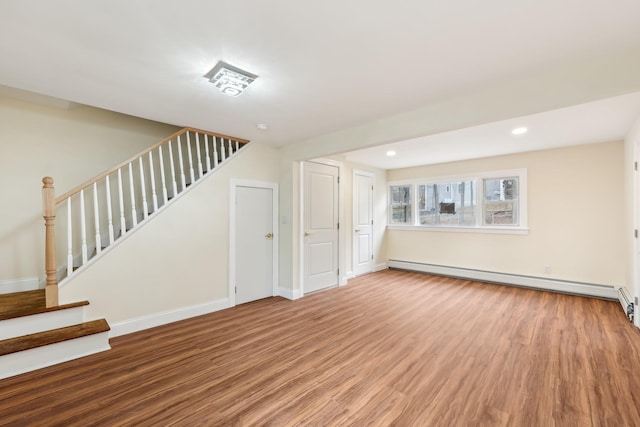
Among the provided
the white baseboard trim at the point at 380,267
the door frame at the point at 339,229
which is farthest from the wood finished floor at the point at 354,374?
the white baseboard trim at the point at 380,267

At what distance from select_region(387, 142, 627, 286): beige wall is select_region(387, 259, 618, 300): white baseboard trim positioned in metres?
0.10

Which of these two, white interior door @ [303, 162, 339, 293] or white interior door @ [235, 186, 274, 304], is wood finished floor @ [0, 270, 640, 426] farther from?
white interior door @ [303, 162, 339, 293]

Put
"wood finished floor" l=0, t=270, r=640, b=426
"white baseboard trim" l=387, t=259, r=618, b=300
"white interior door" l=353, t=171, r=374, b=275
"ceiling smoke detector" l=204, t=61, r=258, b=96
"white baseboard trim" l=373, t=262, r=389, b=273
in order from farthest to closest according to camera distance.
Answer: "white baseboard trim" l=373, t=262, r=389, b=273
"white interior door" l=353, t=171, r=374, b=275
"white baseboard trim" l=387, t=259, r=618, b=300
"ceiling smoke detector" l=204, t=61, r=258, b=96
"wood finished floor" l=0, t=270, r=640, b=426

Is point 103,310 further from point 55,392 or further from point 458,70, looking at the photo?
point 458,70

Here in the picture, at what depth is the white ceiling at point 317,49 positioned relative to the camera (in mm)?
1523

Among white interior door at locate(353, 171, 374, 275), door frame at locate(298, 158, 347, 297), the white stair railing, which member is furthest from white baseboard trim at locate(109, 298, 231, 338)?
white interior door at locate(353, 171, 374, 275)

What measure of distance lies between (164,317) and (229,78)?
9.33ft

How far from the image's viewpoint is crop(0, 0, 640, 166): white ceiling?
1.52 m

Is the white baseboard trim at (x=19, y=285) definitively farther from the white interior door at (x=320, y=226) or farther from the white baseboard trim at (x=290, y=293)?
the white interior door at (x=320, y=226)

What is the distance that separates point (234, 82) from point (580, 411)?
134 inches

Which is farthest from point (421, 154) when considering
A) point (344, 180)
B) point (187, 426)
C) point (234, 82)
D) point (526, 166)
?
point (187, 426)

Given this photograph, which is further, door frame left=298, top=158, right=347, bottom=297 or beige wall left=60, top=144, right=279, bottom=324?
door frame left=298, top=158, right=347, bottom=297

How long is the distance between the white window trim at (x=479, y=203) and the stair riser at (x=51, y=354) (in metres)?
5.59

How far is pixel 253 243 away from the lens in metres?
4.25
